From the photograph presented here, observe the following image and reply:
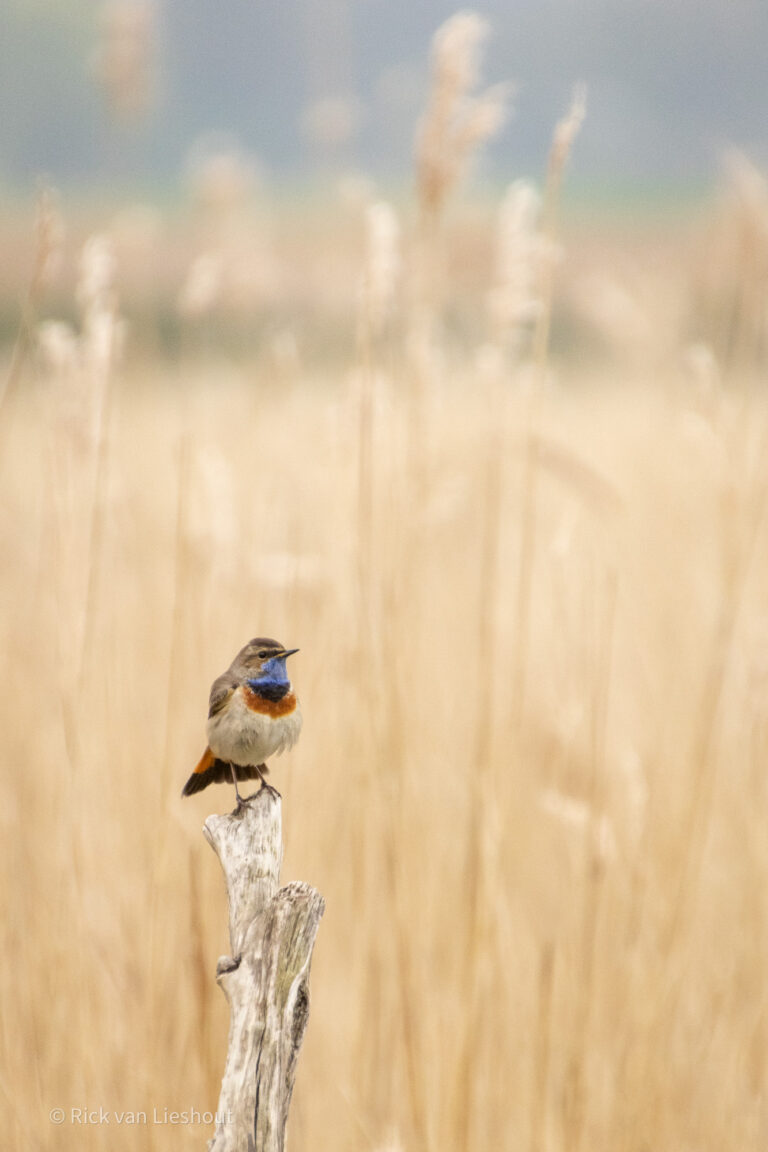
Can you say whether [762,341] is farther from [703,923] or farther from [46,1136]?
[46,1136]

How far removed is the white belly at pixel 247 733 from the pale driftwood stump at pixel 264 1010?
241mm

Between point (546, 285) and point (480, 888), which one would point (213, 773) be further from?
point (546, 285)

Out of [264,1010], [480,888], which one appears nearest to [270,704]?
[264,1010]

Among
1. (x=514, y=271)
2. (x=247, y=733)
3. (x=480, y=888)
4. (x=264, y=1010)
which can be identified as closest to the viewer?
(x=264, y=1010)

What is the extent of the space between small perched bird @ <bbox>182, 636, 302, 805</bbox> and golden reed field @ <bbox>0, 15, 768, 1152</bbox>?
0.13m

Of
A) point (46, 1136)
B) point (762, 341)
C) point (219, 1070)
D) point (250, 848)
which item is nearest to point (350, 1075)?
point (219, 1070)

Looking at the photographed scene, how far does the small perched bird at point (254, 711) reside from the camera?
3.58 feet

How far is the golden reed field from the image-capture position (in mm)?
1423

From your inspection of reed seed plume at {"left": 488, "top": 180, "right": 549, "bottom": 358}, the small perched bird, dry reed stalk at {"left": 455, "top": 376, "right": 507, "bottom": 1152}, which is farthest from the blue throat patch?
reed seed plume at {"left": 488, "top": 180, "right": 549, "bottom": 358}

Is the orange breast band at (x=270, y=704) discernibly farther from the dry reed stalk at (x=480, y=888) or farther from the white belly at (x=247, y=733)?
the dry reed stalk at (x=480, y=888)

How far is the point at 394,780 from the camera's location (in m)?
1.46

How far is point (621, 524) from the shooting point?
8.87 feet

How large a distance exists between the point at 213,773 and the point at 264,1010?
38cm

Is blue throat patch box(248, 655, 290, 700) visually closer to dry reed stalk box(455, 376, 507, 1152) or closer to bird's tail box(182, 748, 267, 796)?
bird's tail box(182, 748, 267, 796)
